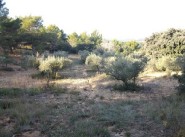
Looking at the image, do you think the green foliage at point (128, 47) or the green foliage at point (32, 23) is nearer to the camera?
the green foliage at point (32, 23)

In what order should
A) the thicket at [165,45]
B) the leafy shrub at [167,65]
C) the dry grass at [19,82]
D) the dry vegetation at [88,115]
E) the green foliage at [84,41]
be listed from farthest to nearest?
the green foliage at [84,41], the thicket at [165,45], the leafy shrub at [167,65], the dry grass at [19,82], the dry vegetation at [88,115]

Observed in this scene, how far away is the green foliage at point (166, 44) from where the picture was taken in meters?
25.6

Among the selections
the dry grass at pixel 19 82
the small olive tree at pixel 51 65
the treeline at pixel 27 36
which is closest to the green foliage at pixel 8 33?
the treeline at pixel 27 36

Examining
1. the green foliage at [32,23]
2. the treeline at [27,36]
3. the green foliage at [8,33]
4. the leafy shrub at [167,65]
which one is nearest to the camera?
the leafy shrub at [167,65]

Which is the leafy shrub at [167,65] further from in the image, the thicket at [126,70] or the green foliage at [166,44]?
the thicket at [126,70]

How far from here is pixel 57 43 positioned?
1850 inches

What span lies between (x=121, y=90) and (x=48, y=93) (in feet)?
11.6

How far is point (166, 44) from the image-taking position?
1040 inches

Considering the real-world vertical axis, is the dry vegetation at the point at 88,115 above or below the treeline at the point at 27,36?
below

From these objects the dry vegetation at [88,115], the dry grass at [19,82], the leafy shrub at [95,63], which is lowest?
the dry vegetation at [88,115]

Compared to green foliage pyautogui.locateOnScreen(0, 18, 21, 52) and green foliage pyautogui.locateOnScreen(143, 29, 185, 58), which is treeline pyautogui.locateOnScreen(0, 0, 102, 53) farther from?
green foliage pyautogui.locateOnScreen(143, 29, 185, 58)

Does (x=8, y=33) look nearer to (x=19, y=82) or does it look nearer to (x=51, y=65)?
(x=51, y=65)

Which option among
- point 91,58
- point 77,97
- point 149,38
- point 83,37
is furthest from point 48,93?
point 83,37

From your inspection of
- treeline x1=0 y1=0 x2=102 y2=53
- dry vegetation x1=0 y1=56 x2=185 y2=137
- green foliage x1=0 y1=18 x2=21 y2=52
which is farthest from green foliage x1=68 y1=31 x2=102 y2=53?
dry vegetation x1=0 y1=56 x2=185 y2=137
